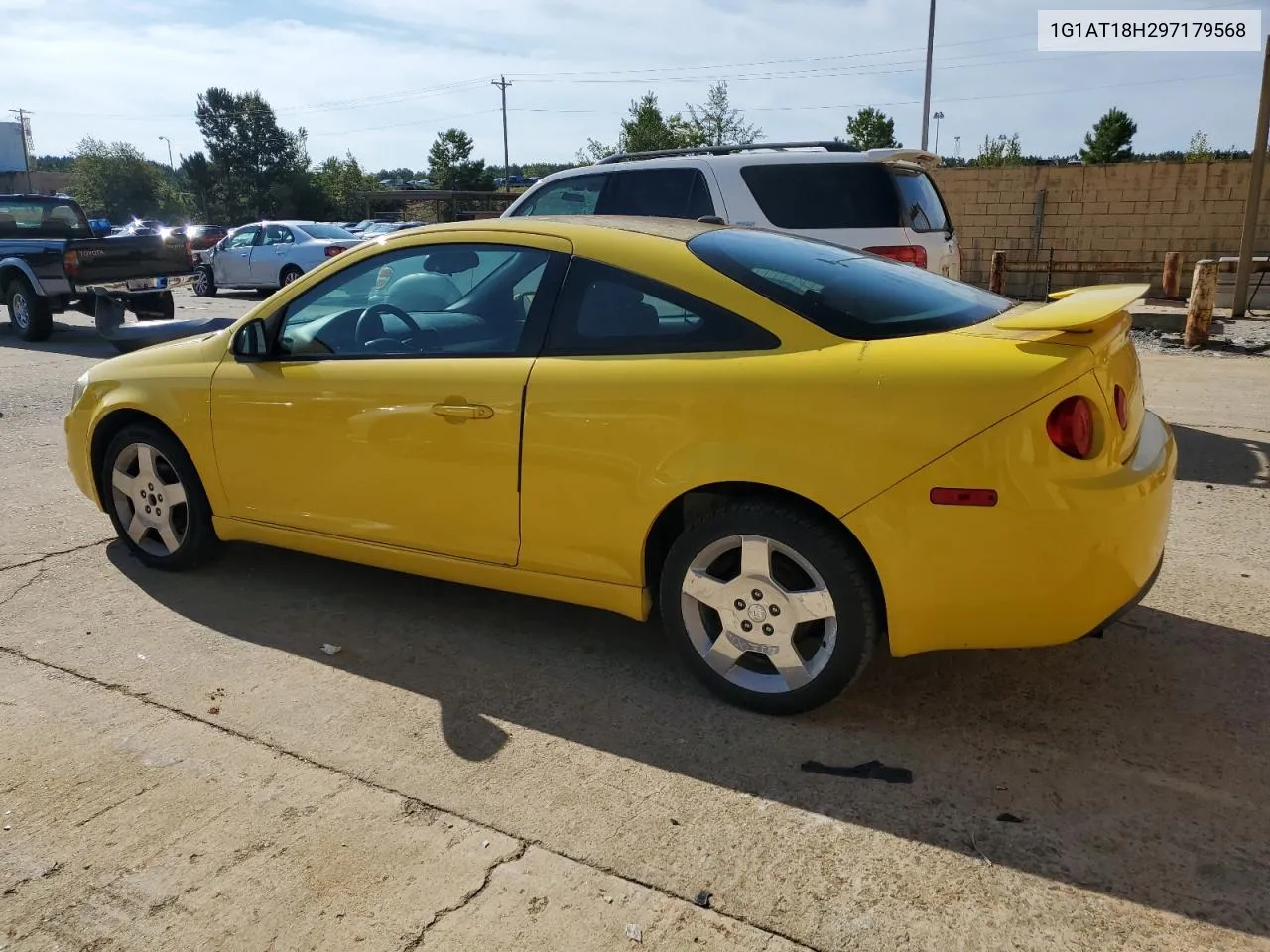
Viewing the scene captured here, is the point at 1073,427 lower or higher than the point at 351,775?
higher

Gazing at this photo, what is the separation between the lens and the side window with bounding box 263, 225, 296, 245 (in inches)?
721

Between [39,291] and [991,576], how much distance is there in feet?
45.2

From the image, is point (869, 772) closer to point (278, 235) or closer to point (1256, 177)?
point (1256, 177)

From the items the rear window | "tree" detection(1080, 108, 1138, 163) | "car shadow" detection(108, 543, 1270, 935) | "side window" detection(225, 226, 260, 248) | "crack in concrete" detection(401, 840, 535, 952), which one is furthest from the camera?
"tree" detection(1080, 108, 1138, 163)

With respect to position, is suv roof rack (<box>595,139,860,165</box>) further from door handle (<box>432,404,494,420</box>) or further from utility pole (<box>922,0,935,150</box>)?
utility pole (<box>922,0,935,150</box>)

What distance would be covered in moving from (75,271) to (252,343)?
1063 cm

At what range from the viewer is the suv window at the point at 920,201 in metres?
7.01

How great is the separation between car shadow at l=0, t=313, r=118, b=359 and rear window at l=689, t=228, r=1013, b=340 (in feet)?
35.1

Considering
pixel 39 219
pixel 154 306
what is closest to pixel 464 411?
pixel 154 306

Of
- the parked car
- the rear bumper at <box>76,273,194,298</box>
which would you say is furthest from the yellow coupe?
the parked car

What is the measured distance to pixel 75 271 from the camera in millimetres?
12883

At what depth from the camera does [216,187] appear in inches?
2901

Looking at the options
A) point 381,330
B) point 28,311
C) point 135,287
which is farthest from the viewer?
point 135,287

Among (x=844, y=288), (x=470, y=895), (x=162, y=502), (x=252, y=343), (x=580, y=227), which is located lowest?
(x=470, y=895)
